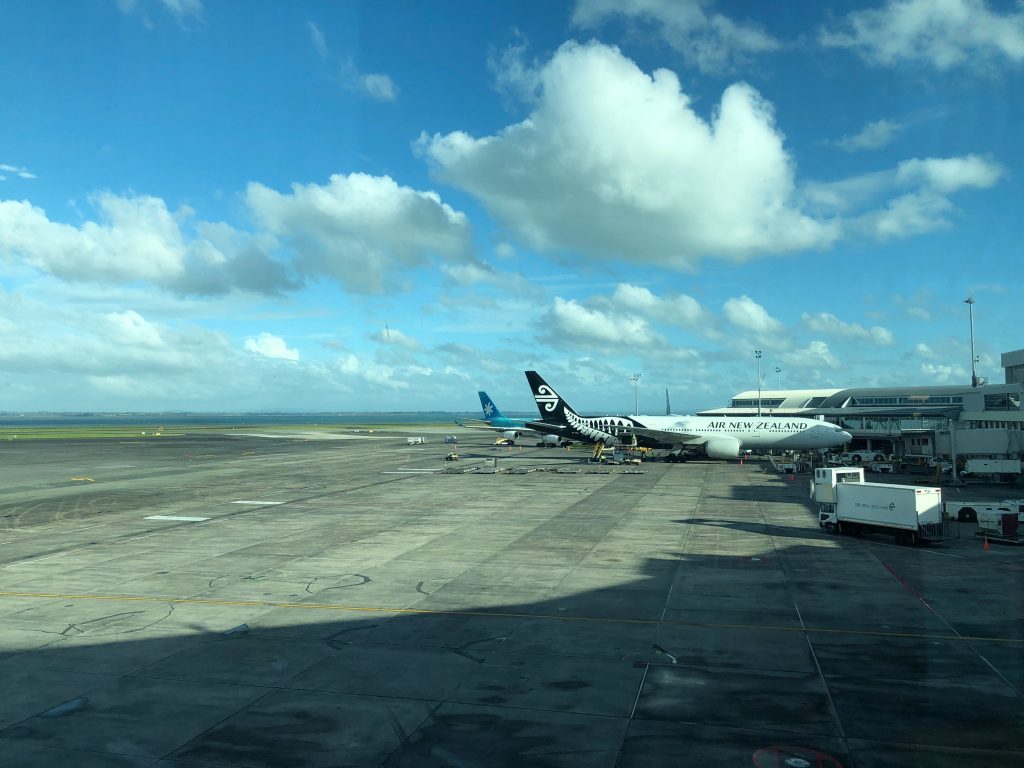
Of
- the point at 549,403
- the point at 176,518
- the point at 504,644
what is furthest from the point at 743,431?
the point at 504,644

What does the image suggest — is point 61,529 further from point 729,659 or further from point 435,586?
point 729,659

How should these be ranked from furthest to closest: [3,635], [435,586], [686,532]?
[686,532]
[435,586]
[3,635]

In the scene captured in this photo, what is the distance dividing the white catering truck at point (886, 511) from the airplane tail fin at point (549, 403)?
171 ft

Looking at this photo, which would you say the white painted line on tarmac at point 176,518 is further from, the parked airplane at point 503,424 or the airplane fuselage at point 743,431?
the parked airplane at point 503,424

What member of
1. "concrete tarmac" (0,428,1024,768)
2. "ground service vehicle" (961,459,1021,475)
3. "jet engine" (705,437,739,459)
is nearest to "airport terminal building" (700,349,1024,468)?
"ground service vehicle" (961,459,1021,475)

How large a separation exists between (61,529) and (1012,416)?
66.4 metres

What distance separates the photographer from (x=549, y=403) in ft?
283

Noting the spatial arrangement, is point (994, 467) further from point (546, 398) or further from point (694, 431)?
point (546, 398)

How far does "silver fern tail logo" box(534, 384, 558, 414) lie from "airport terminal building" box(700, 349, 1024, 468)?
3718cm

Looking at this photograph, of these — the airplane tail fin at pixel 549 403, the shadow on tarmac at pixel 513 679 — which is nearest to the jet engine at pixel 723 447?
the airplane tail fin at pixel 549 403

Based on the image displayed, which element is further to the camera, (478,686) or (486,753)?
(478,686)

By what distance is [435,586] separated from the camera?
23.0m

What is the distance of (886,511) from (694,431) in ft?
155

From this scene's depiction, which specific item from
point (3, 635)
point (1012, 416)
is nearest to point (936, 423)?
point (1012, 416)
